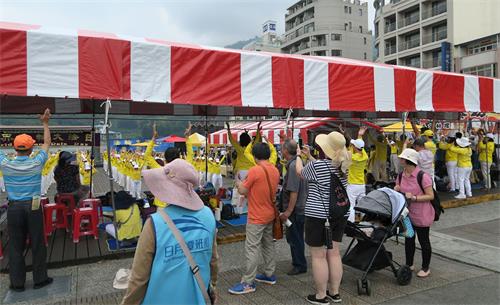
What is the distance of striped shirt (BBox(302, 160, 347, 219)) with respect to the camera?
3430 millimetres

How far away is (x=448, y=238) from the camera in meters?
5.83

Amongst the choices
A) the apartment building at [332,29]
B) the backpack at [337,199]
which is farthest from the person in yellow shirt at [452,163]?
the apartment building at [332,29]

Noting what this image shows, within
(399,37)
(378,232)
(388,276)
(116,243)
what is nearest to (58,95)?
(116,243)

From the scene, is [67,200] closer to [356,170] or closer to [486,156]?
[356,170]

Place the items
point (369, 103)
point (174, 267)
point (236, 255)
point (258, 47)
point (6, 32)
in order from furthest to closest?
point (258, 47) < point (369, 103) < point (236, 255) < point (6, 32) < point (174, 267)

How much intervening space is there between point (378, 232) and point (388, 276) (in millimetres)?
732

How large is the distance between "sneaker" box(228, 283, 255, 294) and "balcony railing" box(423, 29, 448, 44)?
41656mm

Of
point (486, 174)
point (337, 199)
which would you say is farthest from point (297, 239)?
point (486, 174)

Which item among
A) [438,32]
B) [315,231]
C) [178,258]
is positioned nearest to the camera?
[178,258]

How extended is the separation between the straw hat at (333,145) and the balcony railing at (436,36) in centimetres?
4099

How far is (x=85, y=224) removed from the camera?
18.8 feet

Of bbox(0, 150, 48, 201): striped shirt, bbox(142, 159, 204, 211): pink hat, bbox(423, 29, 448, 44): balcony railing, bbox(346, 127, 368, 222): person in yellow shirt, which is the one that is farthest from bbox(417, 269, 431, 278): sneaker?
bbox(423, 29, 448, 44): balcony railing

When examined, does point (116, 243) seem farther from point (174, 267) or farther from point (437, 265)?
point (437, 265)

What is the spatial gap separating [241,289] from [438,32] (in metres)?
43.0
